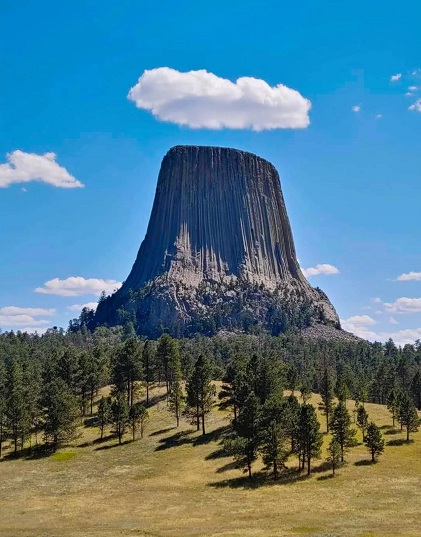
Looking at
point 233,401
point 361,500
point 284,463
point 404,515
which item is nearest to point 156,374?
point 233,401

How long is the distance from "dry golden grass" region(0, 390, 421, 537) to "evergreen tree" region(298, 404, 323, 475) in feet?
9.02

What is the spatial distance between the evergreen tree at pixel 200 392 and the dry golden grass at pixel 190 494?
3.92 m

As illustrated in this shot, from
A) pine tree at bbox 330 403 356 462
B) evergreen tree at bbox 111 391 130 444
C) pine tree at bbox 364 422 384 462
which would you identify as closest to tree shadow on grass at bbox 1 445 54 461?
evergreen tree at bbox 111 391 130 444

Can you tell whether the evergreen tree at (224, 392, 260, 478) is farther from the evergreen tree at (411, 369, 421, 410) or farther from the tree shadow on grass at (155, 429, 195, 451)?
the evergreen tree at (411, 369, 421, 410)

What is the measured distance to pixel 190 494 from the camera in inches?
3000

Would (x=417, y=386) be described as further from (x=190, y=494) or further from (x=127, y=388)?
(x=190, y=494)

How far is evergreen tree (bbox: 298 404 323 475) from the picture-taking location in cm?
8375

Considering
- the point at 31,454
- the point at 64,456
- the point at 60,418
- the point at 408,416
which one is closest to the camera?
the point at 408,416

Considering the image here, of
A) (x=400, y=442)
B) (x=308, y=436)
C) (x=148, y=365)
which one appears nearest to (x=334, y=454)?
(x=308, y=436)

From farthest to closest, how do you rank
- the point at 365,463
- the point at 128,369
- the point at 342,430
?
the point at 128,369, the point at 342,430, the point at 365,463

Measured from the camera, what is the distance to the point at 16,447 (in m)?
108

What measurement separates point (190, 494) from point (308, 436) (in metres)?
19.0

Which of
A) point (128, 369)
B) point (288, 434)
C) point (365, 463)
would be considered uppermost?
point (128, 369)

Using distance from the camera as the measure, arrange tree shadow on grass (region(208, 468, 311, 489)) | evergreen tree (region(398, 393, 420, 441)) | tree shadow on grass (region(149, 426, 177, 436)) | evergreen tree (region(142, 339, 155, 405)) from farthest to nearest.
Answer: evergreen tree (region(142, 339, 155, 405))
tree shadow on grass (region(149, 426, 177, 436))
evergreen tree (region(398, 393, 420, 441))
tree shadow on grass (region(208, 468, 311, 489))
